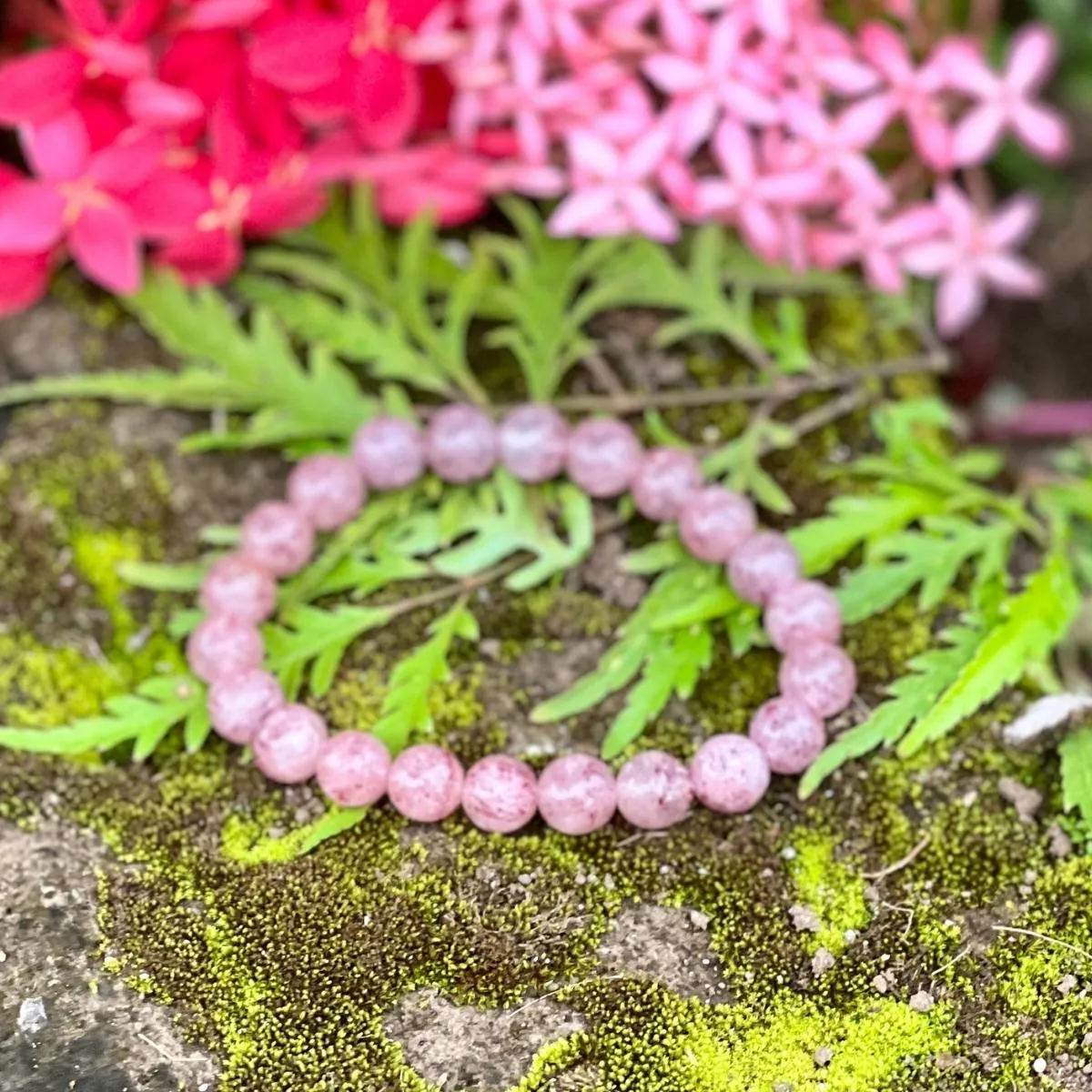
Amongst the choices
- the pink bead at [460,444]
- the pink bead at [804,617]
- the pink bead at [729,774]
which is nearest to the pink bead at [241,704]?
the pink bead at [460,444]

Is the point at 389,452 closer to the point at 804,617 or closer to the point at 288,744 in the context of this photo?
the point at 288,744

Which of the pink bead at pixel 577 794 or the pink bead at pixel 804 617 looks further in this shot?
the pink bead at pixel 804 617

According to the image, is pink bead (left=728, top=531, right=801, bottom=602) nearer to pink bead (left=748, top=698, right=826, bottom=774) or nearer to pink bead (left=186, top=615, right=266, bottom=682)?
pink bead (left=748, top=698, right=826, bottom=774)

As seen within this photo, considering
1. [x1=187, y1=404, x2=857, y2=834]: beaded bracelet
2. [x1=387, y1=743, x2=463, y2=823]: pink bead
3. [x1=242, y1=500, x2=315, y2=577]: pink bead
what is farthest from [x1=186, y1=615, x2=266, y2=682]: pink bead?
[x1=387, y1=743, x2=463, y2=823]: pink bead

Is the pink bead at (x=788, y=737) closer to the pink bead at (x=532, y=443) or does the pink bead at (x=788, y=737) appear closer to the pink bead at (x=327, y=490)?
the pink bead at (x=532, y=443)

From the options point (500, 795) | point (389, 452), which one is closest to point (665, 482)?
point (389, 452)

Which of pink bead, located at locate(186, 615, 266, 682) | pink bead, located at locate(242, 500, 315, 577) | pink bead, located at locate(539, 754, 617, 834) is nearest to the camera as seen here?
pink bead, located at locate(539, 754, 617, 834)
